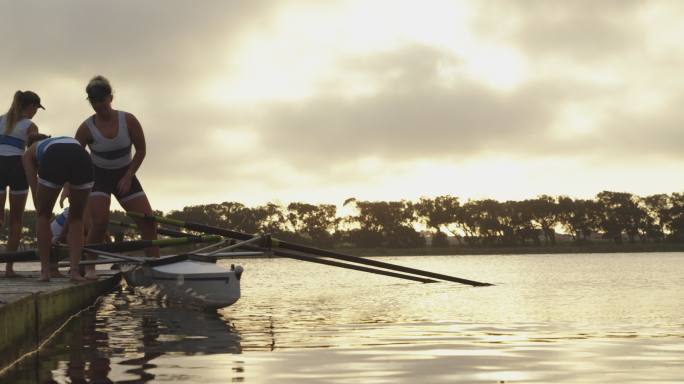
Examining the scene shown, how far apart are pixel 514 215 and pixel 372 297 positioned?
12717cm

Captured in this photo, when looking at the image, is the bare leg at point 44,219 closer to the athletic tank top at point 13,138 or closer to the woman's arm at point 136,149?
the woman's arm at point 136,149

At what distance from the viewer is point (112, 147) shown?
11.4 m

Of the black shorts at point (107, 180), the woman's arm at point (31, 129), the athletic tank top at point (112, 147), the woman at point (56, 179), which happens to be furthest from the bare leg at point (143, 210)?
the woman at point (56, 179)

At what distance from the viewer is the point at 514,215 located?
459 feet

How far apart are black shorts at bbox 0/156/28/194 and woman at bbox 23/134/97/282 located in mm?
1370

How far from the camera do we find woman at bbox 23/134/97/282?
9.42 meters

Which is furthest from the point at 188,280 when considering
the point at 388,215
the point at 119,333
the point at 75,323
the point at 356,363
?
the point at 388,215

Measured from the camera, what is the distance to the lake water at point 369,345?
6.02m

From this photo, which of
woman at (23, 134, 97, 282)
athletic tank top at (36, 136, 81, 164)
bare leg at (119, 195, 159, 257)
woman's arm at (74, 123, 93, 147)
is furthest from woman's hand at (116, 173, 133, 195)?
athletic tank top at (36, 136, 81, 164)

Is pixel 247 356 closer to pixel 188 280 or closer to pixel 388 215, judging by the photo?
pixel 188 280

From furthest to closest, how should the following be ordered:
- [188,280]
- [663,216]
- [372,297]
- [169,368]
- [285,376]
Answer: [663,216]
[372,297]
[188,280]
[169,368]
[285,376]

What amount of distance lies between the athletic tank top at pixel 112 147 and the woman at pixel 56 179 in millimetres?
1260

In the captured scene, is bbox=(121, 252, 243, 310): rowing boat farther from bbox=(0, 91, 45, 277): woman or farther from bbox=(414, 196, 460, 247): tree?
bbox=(414, 196, 460, 247): tree

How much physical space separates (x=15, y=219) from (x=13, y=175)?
70cm
